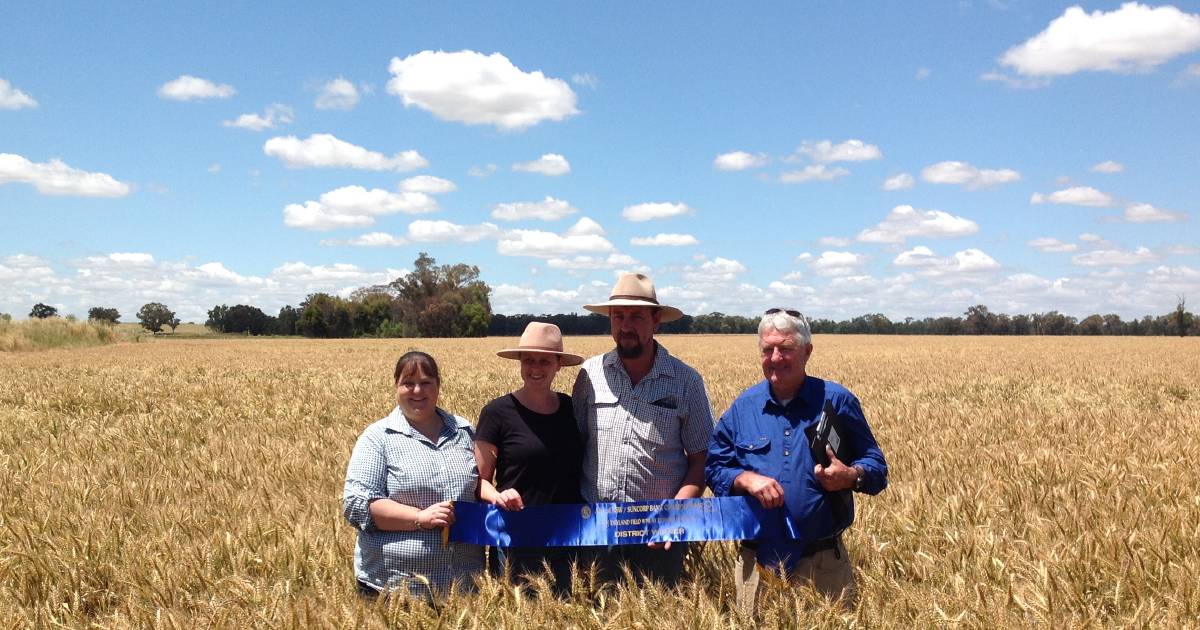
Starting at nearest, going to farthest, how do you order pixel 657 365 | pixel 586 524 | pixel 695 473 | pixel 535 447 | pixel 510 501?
pixel 510 501
pixel 586 524
pixel 535 447
pixel 657 365
pixel 695 473

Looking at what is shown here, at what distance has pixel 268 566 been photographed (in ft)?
13.3

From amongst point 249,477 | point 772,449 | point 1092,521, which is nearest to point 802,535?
point 772,449

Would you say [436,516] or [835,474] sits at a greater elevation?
[835,474]

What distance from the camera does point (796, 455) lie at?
3.29 metres

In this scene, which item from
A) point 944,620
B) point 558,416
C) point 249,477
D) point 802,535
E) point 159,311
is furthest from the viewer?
point 159,311

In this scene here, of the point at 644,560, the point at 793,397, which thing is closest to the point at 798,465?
the point at 793,397

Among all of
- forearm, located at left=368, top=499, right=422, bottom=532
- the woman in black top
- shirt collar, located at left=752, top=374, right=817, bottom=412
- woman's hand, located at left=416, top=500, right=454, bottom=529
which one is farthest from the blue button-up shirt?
forearm, located at left=368, top=499, right=422, bottom=532

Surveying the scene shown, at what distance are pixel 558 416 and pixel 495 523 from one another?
58 cm

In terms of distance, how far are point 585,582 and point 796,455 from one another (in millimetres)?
1223

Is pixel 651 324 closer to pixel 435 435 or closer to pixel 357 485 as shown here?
pixel 435 435

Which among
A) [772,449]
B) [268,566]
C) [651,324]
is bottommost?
[268,566]

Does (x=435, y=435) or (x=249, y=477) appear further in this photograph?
(x=249, y=477)

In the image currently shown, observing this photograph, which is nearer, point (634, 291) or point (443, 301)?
point (634, 291)

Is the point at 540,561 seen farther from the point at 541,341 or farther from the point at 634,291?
the point at 634,291
